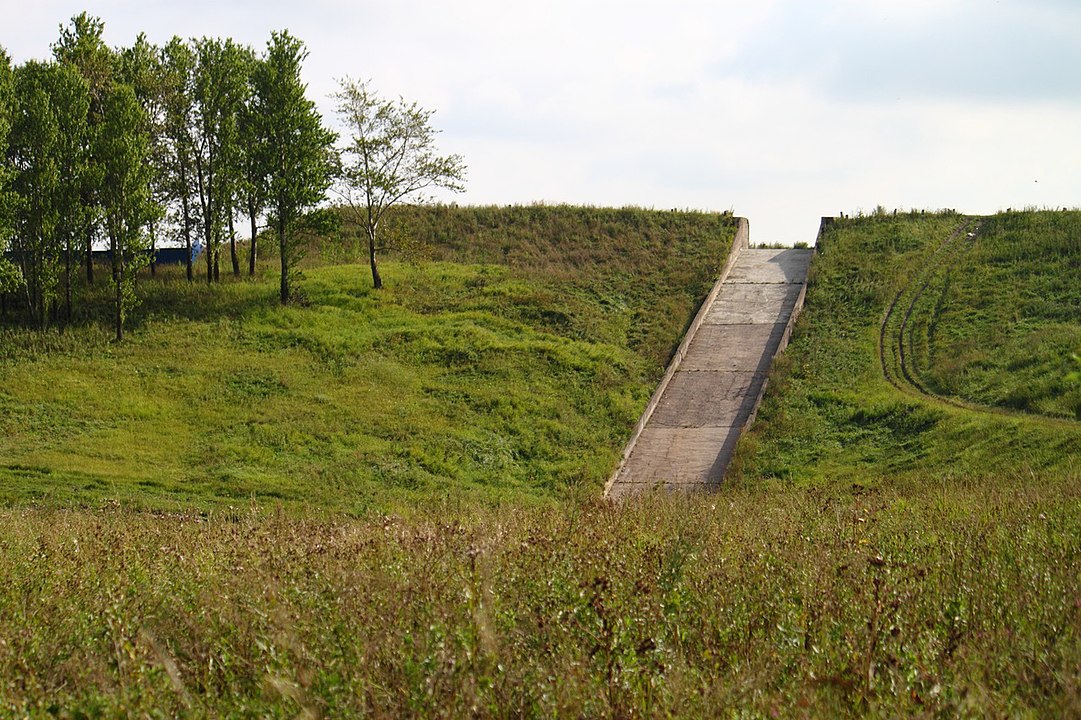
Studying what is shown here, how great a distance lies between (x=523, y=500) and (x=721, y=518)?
11.8 metres

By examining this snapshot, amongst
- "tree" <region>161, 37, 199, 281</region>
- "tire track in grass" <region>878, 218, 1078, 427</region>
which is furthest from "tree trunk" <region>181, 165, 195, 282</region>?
"tire track in grass" <region>878, 218, 1078, 427</region>

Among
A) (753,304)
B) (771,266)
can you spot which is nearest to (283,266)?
(753,304)

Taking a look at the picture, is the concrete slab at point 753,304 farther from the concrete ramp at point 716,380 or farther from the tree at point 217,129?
the tree at point 217,129

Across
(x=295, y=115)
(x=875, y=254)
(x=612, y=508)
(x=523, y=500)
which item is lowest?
(x=523, y=500)

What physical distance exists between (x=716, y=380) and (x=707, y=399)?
1553 mm

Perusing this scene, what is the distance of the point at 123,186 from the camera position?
3288 centimetres

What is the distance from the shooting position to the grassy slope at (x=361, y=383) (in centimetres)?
2320

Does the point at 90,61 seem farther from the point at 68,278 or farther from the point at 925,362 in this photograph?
the point at 925,362

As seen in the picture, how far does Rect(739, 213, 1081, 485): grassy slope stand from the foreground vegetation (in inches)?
422

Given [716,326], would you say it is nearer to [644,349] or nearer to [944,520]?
[644,349]

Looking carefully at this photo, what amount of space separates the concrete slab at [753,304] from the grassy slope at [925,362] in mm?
922

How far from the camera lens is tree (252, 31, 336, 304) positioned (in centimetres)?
3612

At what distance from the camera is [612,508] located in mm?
11203

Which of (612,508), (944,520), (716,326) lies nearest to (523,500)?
(612,508)
